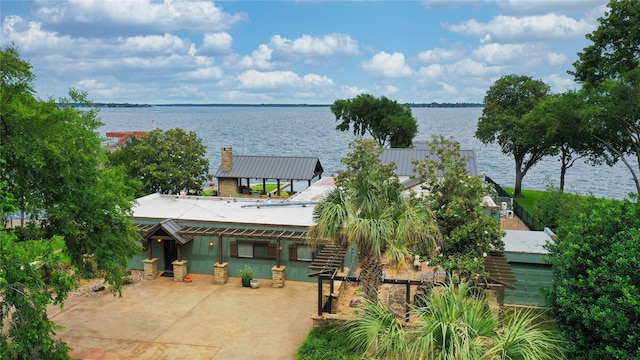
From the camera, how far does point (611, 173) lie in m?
84.2

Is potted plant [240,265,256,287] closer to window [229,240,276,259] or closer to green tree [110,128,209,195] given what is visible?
window [229,240,276,259]

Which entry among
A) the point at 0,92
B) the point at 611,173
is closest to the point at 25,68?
the point at 0,92

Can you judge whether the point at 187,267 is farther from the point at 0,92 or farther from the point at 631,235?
the point at 631,235

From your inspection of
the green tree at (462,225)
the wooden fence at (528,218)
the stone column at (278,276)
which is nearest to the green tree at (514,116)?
the wooden fence at (528,218)

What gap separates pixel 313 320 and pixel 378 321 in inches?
302

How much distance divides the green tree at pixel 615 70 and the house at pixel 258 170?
21.5 m

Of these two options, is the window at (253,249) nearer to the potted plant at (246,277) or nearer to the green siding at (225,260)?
the green siding at (225,260)

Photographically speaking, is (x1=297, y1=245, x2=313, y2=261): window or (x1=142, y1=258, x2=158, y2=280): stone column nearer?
(x1=297, y1=245, x2=313, y2=261): window

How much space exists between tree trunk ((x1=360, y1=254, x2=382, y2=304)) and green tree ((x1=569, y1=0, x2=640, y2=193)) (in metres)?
23.2

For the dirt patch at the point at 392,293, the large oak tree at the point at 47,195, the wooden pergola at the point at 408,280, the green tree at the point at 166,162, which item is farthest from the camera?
the green tree at the point at 166,162

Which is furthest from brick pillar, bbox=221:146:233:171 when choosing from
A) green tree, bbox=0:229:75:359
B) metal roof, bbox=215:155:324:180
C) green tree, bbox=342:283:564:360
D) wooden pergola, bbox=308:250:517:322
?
green tree, bbox=342:283:564:360

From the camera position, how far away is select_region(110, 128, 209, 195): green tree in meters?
38.6

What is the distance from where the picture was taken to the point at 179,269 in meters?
23.3

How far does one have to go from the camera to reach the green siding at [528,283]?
1969 centimetres
